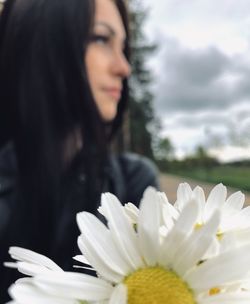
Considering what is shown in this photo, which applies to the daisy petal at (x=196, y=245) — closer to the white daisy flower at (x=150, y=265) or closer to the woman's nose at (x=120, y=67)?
the white daisy flower at (x=150, y=265)

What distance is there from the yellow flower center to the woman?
1.11 metres

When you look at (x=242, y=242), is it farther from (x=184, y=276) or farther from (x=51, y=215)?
(x=51, y=215)

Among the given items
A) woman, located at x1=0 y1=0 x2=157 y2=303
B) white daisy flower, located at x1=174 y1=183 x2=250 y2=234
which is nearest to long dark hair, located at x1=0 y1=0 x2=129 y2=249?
woman, located at x1=0 y1=0 x2=157 y2=303

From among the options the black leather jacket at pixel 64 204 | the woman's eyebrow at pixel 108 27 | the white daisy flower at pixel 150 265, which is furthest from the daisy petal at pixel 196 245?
the woman's eyebrow at pixel 108 27

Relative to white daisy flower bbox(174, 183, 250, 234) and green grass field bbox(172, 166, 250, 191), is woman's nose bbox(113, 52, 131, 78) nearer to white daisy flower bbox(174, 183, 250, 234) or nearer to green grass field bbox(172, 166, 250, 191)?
white daisy flower bbox(174, 183, 250, 234)

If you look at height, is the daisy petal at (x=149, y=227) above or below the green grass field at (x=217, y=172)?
above

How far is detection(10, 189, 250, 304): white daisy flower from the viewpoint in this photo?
0.12 m

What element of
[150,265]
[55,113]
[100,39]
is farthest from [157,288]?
[100,39]

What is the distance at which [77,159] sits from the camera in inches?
55.3

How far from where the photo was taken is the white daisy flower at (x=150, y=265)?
12 centimetres

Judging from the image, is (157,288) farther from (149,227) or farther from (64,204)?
(64,204)

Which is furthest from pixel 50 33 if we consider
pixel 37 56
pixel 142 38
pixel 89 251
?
→ pixel 142 38

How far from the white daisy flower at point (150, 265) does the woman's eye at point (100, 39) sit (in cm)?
130

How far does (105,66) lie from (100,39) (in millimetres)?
120
